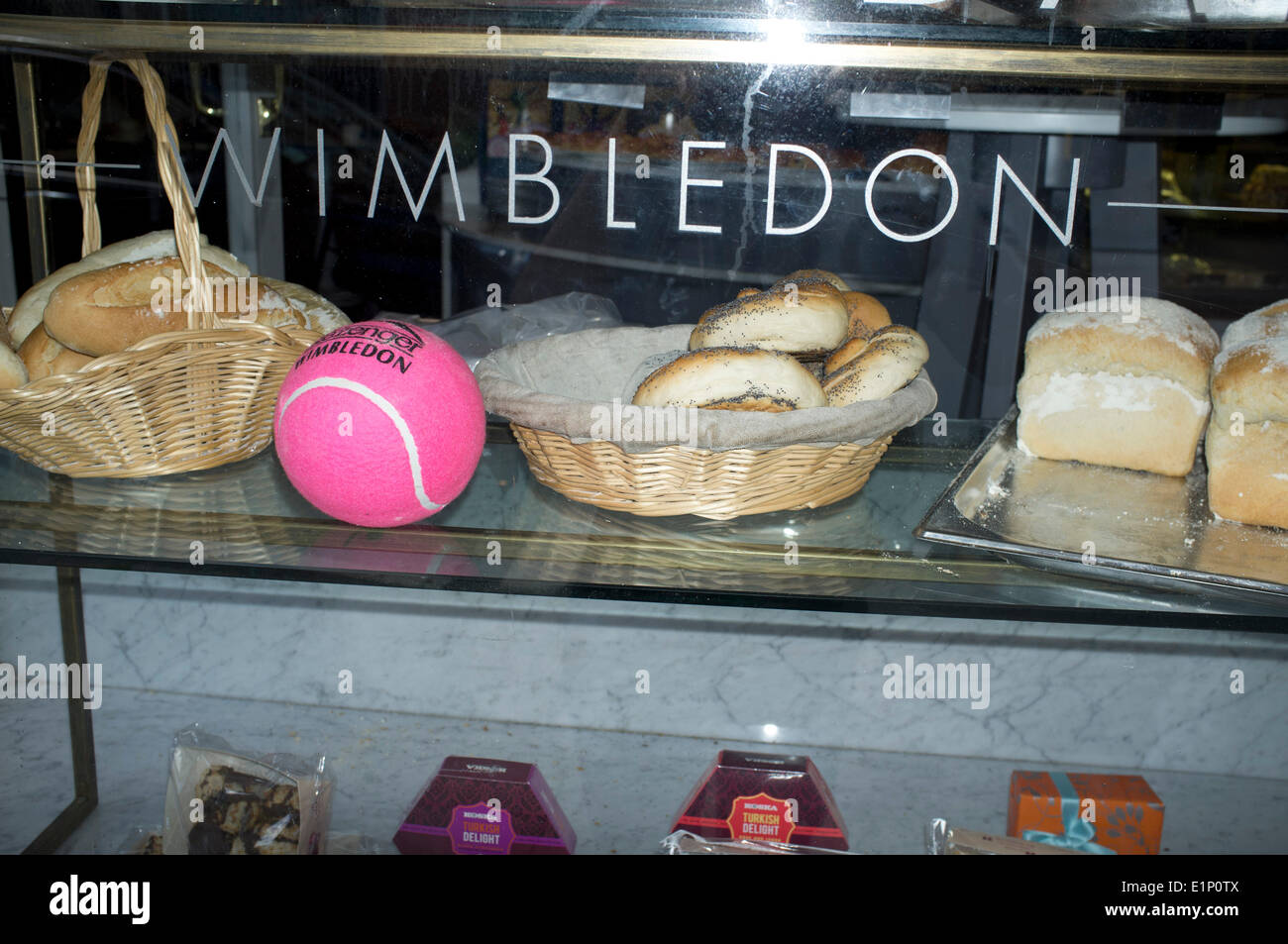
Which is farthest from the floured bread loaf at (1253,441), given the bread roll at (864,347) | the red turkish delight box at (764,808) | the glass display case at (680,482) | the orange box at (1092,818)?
the red turkish delight box at (764,808)

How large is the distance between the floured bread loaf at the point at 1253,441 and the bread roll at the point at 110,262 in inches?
45.6

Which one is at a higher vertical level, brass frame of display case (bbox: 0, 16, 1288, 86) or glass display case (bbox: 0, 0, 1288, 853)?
brass frame of display case (bbox: 0, 16, 1288, 86)

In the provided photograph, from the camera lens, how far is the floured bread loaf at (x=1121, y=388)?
1167mm

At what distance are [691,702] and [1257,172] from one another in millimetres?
1196

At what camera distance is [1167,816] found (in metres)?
1.53

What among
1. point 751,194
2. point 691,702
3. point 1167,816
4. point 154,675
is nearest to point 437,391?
point 751,194

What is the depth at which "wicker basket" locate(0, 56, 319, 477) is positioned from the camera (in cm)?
97

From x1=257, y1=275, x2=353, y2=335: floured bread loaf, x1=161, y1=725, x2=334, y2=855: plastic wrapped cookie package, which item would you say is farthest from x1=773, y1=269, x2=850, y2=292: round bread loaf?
x1=161, y1=725, x2=334, y2=855: plastic wrapped cookie package

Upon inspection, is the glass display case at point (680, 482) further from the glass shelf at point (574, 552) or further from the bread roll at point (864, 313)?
the bread roll at point (864, 313)

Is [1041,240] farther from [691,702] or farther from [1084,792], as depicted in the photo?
[691,702]

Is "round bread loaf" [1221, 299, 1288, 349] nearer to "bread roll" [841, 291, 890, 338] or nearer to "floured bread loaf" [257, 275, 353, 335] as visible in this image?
"bread roll" [841, 291, 890, 338]

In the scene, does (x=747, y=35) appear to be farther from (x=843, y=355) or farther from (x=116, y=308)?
(x=116, y=308)

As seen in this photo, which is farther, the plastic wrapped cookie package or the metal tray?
the plastic wrapped cookie package

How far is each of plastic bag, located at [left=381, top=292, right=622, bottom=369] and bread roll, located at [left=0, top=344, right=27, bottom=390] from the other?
0.53 meters
